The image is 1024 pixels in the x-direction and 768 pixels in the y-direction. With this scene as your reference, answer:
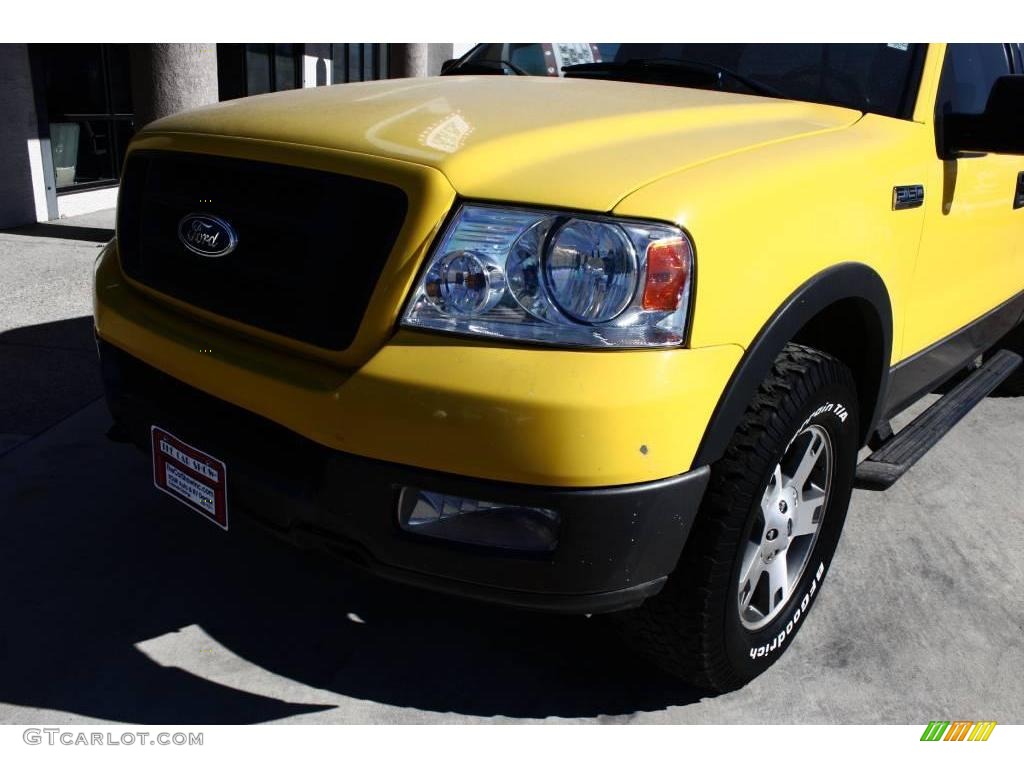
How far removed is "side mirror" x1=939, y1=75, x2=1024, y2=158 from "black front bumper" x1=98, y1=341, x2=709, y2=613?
1547 millimetres

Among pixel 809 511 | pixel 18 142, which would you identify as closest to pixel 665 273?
pixel 809 511

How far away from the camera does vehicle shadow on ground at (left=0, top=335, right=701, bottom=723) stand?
7.70ft

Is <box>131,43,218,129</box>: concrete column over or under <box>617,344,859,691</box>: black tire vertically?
over

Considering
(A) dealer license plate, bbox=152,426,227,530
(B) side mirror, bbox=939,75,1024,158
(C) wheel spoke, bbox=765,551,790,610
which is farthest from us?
(B) side mirror, bbox=939,75,1024,158

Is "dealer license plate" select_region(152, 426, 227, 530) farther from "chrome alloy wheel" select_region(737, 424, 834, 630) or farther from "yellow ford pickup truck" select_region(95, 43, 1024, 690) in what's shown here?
"chrome alloy wheel" select_region(737, 424, 834, 630)

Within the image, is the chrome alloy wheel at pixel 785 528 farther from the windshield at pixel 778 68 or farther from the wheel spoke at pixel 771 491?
the windshield at pixel 778 68

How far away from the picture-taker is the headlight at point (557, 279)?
5.87 ft

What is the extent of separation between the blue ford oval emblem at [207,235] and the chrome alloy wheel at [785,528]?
1.41m

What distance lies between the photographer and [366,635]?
2617 millimetres

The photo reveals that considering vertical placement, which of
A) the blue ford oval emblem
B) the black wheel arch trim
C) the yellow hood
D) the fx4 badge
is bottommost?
the black wheel arch trim

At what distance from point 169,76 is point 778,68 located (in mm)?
4986

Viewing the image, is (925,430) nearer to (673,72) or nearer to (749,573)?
(749,573)

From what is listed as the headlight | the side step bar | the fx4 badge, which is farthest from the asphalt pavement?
the fx4 badge

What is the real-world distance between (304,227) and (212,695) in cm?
123
